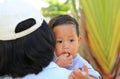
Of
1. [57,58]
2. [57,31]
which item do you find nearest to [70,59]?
[57,58]

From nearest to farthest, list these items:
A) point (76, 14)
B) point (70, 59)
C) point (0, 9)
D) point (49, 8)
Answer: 1. point (0, 9)
2. point (70, 59)
3. point (76, 14)
4. point (49, 8)

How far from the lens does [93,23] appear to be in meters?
2.13

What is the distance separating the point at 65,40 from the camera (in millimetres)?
1611

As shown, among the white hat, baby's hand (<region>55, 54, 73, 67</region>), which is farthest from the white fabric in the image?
baby's hand (<region>55, 54, 73, 67</region>)

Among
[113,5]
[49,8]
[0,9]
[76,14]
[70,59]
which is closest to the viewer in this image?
[0,9]

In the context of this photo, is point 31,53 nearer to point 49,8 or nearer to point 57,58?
point 57,58

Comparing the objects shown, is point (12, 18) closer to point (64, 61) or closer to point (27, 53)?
point (27, 53)

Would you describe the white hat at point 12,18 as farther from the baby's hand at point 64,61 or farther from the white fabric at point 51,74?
the baby's hand at point 64,61

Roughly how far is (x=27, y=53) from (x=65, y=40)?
17.9 inches

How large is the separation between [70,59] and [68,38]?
0.39 ft

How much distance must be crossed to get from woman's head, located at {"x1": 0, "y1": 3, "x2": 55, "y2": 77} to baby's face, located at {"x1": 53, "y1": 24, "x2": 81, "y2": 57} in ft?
1.25

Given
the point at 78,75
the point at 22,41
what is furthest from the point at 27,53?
the point at 78,75

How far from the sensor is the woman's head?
1.16 m

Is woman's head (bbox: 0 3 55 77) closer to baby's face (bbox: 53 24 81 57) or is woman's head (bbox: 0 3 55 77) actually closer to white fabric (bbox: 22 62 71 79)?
white fabric (bbox: 22 62 71 79)
